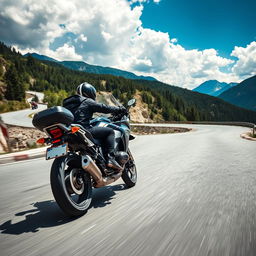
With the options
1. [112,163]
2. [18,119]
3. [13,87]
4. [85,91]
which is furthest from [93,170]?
[13,87]

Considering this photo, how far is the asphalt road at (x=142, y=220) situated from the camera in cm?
191

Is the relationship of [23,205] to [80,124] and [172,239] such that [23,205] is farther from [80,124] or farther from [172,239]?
[172,239]

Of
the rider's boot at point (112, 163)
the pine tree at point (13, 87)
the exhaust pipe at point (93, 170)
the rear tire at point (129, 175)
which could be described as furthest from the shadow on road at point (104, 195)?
the pine tree at point (13, 87)

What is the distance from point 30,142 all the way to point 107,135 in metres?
9.72

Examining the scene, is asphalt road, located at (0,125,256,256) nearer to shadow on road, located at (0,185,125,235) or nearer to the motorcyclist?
shadow on road, located at (0,185,125,235)

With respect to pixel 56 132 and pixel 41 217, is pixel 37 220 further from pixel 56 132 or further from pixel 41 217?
pixel 56 132

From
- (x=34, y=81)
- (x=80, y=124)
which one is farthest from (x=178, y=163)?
(x=34, y=81)

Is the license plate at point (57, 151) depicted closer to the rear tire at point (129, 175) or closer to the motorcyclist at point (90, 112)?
the motorcyclist at point (90, 112)

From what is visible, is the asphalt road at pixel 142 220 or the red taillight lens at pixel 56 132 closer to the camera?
the asphalt road at pixel 142 220

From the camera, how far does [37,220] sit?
2.55m

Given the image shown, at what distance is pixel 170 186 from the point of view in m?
3.96

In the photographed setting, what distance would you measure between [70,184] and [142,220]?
0.93 meters

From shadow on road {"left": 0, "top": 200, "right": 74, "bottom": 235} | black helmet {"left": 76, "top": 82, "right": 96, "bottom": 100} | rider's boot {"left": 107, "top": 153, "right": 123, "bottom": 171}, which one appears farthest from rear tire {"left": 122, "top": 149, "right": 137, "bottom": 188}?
black helmet {"left": 76, "top": 82, "right": 96, "bottom": 100}

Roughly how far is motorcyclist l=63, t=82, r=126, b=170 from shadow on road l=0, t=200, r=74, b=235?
972 millimetres
